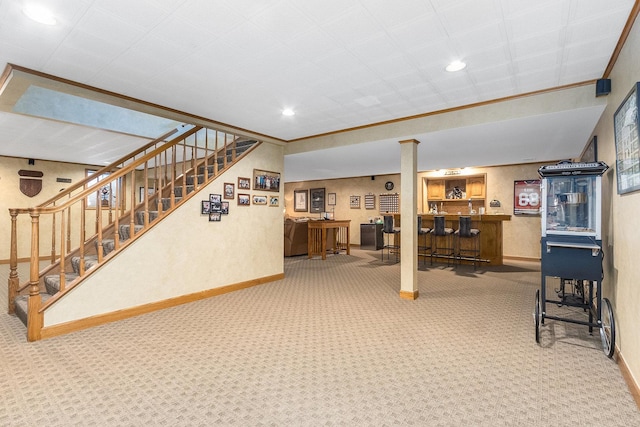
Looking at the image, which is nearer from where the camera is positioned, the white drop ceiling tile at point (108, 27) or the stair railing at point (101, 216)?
the white drop ceiling tile at point (108, 27)

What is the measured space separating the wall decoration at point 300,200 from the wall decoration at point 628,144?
10.3 metres

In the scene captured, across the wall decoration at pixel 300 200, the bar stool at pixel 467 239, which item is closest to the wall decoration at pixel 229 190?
the bar stool at pixel 467 239

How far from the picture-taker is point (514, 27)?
237 cm

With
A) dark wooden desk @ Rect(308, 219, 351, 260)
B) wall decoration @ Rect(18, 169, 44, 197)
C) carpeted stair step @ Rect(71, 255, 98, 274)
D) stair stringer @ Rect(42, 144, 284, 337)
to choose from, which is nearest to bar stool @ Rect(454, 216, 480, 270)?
dark wooden desk @ Rect(308, 219, 351, 260)

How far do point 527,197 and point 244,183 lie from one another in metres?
6.84

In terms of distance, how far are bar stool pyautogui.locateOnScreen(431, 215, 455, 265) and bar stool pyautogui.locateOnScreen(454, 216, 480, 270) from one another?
0.50 ft

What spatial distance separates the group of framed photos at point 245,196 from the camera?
4.91m

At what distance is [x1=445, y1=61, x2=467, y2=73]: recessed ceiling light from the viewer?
9.56 feet

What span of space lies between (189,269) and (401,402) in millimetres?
3406

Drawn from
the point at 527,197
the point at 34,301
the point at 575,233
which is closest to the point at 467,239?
the point at 527,197

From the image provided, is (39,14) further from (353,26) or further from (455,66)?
(455,66)

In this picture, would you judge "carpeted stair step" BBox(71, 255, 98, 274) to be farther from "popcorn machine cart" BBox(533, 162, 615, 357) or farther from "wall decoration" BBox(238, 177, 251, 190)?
"popcorn machine cart" BBox(533, 162, 615, 357)

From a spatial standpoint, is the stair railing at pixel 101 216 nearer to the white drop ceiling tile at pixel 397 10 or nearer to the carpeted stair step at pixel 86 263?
the carpeted stair step at pixel 86 263

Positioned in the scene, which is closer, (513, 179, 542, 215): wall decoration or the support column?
the support column
